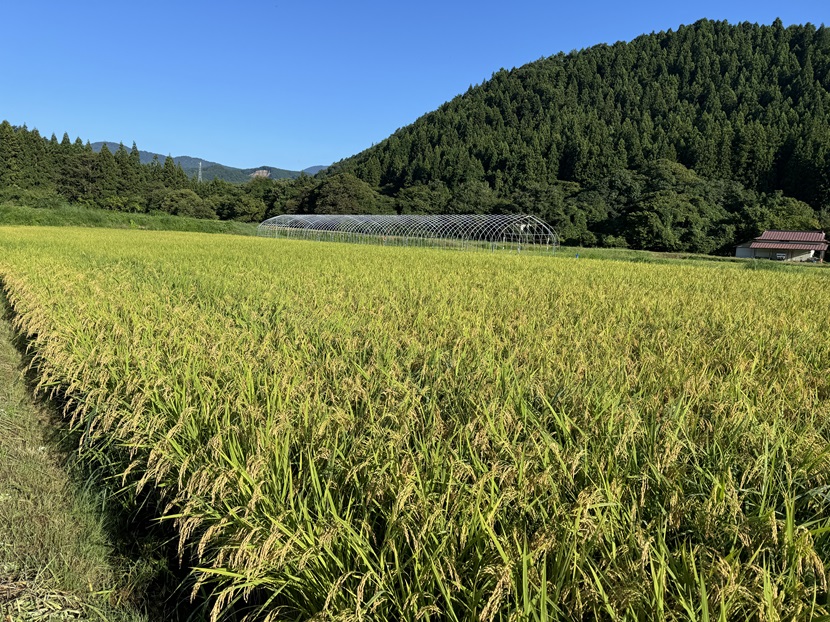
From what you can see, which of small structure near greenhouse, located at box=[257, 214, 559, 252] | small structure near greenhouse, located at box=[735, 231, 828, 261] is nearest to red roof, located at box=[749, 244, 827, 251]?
small structure near greenhouse, located at box=[735, 231, 828, 261]

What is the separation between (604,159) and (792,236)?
21.2 m

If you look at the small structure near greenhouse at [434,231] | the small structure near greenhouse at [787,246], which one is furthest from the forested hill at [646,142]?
the small structure near greenhouse at [434,231]

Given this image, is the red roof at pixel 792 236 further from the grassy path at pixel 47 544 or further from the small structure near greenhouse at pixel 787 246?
the grassy path at pixel 47 544

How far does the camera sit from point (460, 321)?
3.65 meters

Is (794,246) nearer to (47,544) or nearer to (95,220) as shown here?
(47,544)

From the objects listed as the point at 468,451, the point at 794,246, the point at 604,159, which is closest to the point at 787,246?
the point at 794,246

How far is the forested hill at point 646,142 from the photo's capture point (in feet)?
126

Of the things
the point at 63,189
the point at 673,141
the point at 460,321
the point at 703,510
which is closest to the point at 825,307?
the point at 460,321

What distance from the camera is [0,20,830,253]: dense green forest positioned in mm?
38719

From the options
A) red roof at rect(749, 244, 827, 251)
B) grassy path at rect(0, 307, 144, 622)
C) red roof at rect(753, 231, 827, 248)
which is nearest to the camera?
grassy path at rect(0, 307, 144, 622)

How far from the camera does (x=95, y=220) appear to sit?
1281 inches

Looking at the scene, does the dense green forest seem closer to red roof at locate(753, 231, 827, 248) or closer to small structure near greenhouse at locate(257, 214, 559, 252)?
red roof at locate(753, 231, 827, 248)

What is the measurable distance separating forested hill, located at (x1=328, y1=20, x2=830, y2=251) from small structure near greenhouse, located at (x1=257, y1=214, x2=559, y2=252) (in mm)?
14117

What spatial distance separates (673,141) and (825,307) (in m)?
55.7
